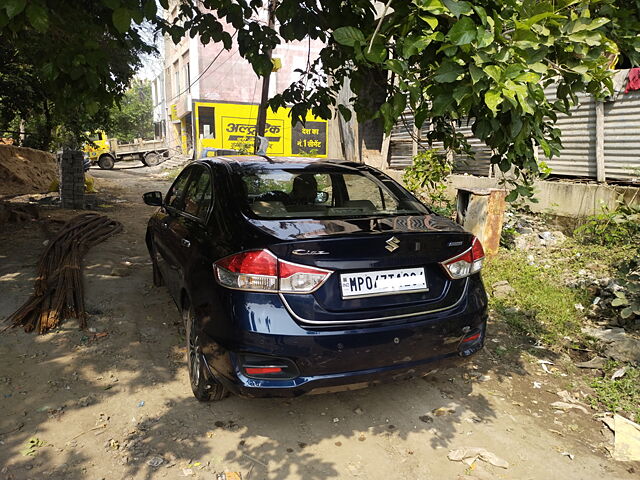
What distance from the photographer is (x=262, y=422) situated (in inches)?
107

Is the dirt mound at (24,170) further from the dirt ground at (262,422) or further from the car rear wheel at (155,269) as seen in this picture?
the dirt ground at (262,422)

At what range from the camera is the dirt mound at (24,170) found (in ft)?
44.9

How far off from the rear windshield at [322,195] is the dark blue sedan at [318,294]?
21 millimetres

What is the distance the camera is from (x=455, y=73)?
1.82 m

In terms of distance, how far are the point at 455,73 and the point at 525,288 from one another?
12.6 feet

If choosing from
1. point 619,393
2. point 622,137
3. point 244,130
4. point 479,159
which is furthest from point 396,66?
point 244,130

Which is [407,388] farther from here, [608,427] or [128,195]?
[128,195]

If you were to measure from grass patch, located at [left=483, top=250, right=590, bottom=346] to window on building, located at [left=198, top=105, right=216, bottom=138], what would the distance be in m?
24.4

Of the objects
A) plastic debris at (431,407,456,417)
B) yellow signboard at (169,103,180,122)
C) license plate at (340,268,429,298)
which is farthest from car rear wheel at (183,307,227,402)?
yellow signboard at (169,103,180,122)

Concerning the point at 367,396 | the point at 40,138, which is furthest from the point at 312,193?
the point at 40,138

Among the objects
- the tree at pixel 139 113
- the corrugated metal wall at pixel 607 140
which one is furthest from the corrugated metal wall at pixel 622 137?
the tree at pixel 139 113

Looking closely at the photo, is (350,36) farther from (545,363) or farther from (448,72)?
(545,363)

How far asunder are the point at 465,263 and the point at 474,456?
1092 millimetres

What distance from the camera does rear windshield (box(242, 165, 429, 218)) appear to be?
279 centimetres
